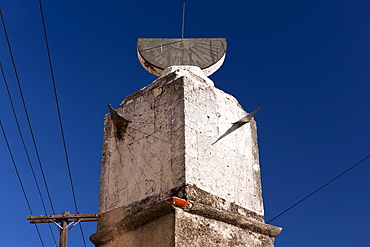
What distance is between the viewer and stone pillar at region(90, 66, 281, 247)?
10.9 ft

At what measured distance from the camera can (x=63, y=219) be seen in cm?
1106

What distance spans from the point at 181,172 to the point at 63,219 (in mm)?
8350

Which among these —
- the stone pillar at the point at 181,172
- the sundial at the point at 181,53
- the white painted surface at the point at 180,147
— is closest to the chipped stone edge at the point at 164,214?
the stone pillar at the point at 181,172

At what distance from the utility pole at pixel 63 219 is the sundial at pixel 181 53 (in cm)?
677

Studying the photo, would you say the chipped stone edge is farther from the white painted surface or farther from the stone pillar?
the white painted surface

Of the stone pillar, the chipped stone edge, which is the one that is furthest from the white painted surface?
the chipped stone edge

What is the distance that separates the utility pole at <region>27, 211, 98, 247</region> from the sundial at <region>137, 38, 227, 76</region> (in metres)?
6.77

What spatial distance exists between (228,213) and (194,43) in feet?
6.33

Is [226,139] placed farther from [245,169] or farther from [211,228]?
[211,228]

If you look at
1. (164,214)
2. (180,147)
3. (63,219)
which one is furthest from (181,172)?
(63,219)

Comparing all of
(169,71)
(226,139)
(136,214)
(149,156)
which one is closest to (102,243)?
(136,214)

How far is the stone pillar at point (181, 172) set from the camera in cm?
332

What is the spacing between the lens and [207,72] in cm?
458

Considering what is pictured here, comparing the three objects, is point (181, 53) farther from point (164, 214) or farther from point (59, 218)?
point (59, 218)
